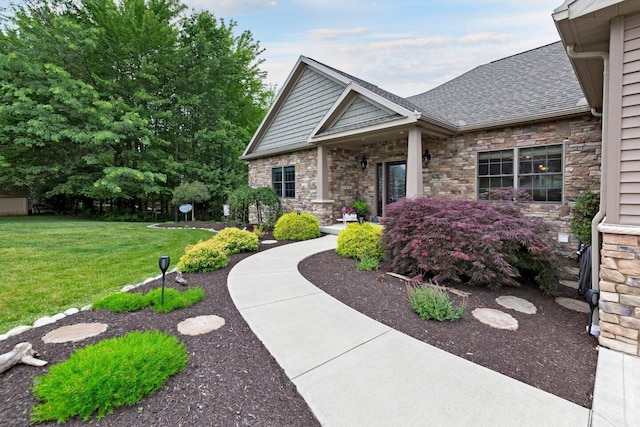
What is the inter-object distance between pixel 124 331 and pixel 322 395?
203 centimetres

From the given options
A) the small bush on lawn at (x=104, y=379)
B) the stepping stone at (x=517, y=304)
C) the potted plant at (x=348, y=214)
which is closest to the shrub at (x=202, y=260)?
the small bush on lawn at (x=104, y=379)

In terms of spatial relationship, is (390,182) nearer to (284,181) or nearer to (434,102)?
(434,102)

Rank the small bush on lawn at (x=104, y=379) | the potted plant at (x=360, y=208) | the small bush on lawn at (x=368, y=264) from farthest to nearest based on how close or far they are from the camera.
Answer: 1. the potted plant at (x=360, y=208)
2. the small bush on lawn at (x=368, y=264)
3. the small bush on lawn at (x=104, y=379)

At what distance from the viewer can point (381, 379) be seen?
2039 millimetres

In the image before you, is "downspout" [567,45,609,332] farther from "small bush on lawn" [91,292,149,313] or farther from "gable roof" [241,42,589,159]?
"small bush on lawn" [91,292,149,313]

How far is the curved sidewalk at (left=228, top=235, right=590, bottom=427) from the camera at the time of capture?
171cm

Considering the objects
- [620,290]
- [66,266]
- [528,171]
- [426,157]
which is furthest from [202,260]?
[528,171]

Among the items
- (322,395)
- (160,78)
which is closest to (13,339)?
(322,395)

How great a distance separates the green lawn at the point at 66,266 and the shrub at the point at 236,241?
102 cm

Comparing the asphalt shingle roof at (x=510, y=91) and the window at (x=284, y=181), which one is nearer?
the asphalt shingle roof at (x=510, y=91)

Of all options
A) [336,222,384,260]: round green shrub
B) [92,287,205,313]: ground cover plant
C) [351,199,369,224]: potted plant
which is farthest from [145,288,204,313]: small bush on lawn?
[351,199,369,224]: potted plant

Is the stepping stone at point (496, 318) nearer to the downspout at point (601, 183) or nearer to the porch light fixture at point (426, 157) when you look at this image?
the downspout at point (601, 183)

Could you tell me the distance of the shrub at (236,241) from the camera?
6084 mm

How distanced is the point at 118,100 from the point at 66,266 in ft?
37.1
